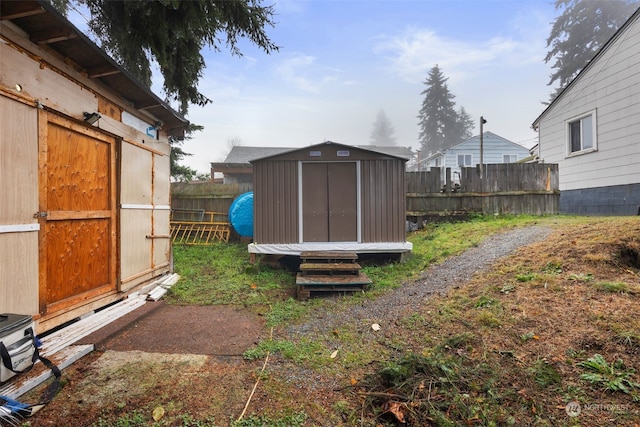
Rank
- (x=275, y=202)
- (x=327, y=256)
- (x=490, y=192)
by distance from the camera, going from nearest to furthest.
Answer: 1. (x=327, y=256)
2. (x=275, y=202)
3. (x=490, y=192)

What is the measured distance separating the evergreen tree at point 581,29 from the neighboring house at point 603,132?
19305 millimetres

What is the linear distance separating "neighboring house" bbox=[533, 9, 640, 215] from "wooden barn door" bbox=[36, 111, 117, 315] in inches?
414

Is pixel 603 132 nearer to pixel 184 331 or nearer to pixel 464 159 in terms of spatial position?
pixel 184 331

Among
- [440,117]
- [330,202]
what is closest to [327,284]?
[330,202]

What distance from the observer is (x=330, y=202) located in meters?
6.02

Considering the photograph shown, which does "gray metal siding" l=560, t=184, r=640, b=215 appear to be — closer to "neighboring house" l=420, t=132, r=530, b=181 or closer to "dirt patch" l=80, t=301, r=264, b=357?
"dirt patch" l=80, t=301, r=264, b=357

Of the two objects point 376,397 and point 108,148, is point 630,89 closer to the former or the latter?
point 376,397

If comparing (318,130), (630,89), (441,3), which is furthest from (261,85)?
(318,130)

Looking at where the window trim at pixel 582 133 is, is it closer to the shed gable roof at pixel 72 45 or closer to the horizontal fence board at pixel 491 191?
the horizontal fence board at pixel 491 191

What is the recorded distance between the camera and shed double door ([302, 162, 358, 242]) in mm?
5992

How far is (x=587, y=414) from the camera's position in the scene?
5.38 feet

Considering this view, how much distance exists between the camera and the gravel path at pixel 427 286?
3441mm

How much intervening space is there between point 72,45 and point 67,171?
4.14 ft

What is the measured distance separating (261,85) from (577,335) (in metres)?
12.0
